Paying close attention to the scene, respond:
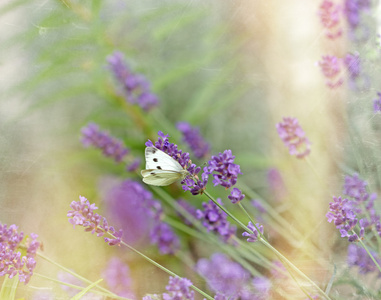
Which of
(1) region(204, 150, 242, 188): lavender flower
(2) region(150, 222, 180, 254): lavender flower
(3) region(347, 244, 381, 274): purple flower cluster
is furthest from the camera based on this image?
(2) region(150, 222, 180, 254): lavender flower

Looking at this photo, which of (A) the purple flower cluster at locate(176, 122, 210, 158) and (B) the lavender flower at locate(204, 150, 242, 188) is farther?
(A) the purple flower cluster at locate(176, 122, 210, 158)

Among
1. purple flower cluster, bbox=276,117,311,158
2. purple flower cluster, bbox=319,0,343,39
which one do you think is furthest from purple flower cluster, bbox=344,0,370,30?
purple flower cluster, bbox=276,117,311,158

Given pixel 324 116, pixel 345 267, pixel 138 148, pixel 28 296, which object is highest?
pixel 324 116

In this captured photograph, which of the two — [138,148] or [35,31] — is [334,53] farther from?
[35,31]

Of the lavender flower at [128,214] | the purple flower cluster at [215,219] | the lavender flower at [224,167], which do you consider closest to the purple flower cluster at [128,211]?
the lavender flower at [128,214]

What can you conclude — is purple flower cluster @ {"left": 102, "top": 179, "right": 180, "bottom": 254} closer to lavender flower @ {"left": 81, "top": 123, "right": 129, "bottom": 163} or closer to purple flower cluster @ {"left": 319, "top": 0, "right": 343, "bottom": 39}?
lavender flower @ {"left": 81, "top": 123, "right": 129, "bottom": 163}

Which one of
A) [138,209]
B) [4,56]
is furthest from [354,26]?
[4,56]
